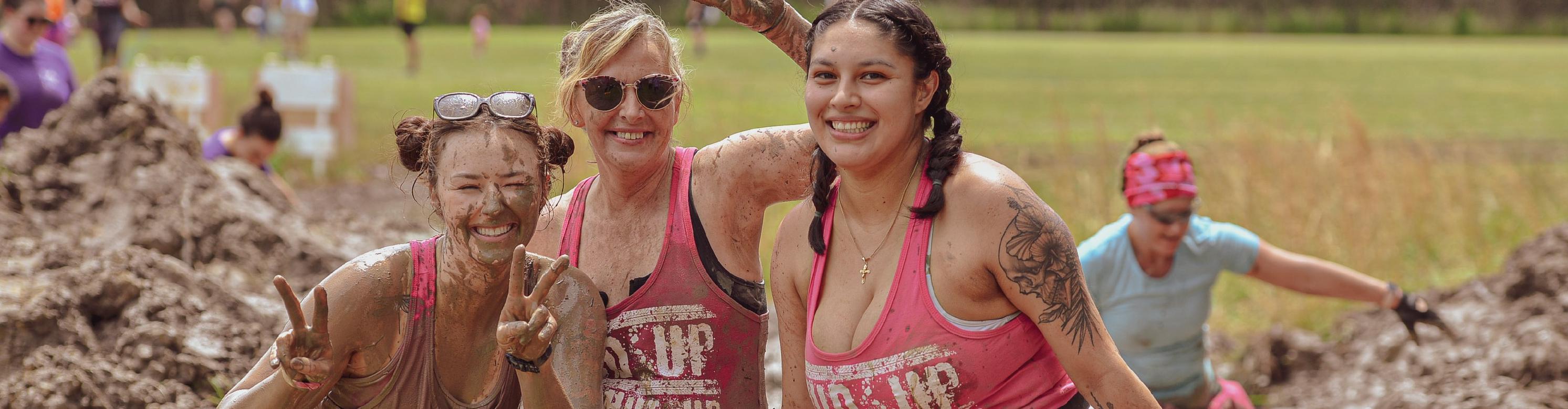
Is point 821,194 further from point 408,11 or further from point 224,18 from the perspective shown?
point 224,18

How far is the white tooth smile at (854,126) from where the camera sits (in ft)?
9.78

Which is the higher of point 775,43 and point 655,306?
point 775,43

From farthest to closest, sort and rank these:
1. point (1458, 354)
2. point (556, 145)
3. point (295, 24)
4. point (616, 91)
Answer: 1. point (295, 24)
2. point (1458, 354)
3. point (616, 91)
4. point (556, 145)

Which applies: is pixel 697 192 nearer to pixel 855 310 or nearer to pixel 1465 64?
pixel 855 310

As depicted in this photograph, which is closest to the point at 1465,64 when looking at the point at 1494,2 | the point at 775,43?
the point at 1494,2

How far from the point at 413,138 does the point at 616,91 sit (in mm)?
544

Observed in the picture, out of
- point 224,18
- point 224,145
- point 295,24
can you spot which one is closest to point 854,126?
point 224,145

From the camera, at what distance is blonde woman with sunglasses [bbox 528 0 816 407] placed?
11.4 feet

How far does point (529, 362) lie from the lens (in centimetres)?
279

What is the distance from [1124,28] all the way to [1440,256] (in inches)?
1537

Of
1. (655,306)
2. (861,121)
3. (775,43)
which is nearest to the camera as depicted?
(861,121)

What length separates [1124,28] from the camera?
46.8m

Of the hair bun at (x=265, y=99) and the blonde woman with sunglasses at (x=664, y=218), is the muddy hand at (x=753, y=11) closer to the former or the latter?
the blonde woman with sunglasses at (x=664, y=218)

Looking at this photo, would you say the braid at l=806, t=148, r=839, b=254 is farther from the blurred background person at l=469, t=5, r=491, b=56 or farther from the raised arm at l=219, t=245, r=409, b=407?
the blurred background person at l=469, t=5, r=491, b=56
